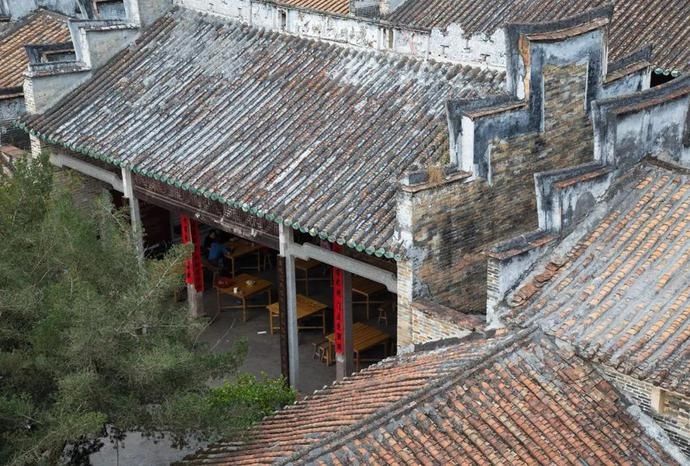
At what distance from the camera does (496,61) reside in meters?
15.5

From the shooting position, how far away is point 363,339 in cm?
1842

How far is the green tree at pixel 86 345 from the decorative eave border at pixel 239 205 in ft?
7.13

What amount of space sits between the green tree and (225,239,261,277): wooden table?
846 centimetres

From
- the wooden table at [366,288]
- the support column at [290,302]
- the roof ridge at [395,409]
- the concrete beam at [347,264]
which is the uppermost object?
the roof ridge at [395,409]

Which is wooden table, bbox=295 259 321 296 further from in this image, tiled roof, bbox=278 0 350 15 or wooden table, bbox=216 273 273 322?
tiled roof, bbox=278 0 350 15

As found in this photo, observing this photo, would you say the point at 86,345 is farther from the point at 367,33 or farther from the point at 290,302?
the point at 367,33

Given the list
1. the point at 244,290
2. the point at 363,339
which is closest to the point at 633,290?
the point at 363,339

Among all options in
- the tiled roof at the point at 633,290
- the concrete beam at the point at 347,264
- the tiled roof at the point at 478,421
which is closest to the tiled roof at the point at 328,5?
the concrete beam at the point at 347,264

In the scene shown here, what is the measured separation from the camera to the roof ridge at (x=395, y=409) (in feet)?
34.7

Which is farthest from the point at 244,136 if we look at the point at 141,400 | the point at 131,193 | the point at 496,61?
the point at 141,400

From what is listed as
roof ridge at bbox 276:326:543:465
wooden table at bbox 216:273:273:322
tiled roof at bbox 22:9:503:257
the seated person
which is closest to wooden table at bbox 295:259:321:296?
wooden table at bbox 216:273:273:322

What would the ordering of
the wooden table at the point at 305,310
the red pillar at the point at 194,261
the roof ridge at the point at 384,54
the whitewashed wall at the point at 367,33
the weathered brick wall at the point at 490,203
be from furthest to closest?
the red pillar at the point at 194,261, the wooden table at the point at 305,310, the roof ridge at the point at 384,54, the whitewashed wall at the point at 367,33, the weathered brick wall at the point at 490,203

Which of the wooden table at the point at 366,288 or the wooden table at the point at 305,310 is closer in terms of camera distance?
the wooden table at the point at 305,310

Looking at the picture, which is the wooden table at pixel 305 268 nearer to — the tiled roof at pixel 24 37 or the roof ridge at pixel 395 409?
the tiled roof at pixel 24 37
